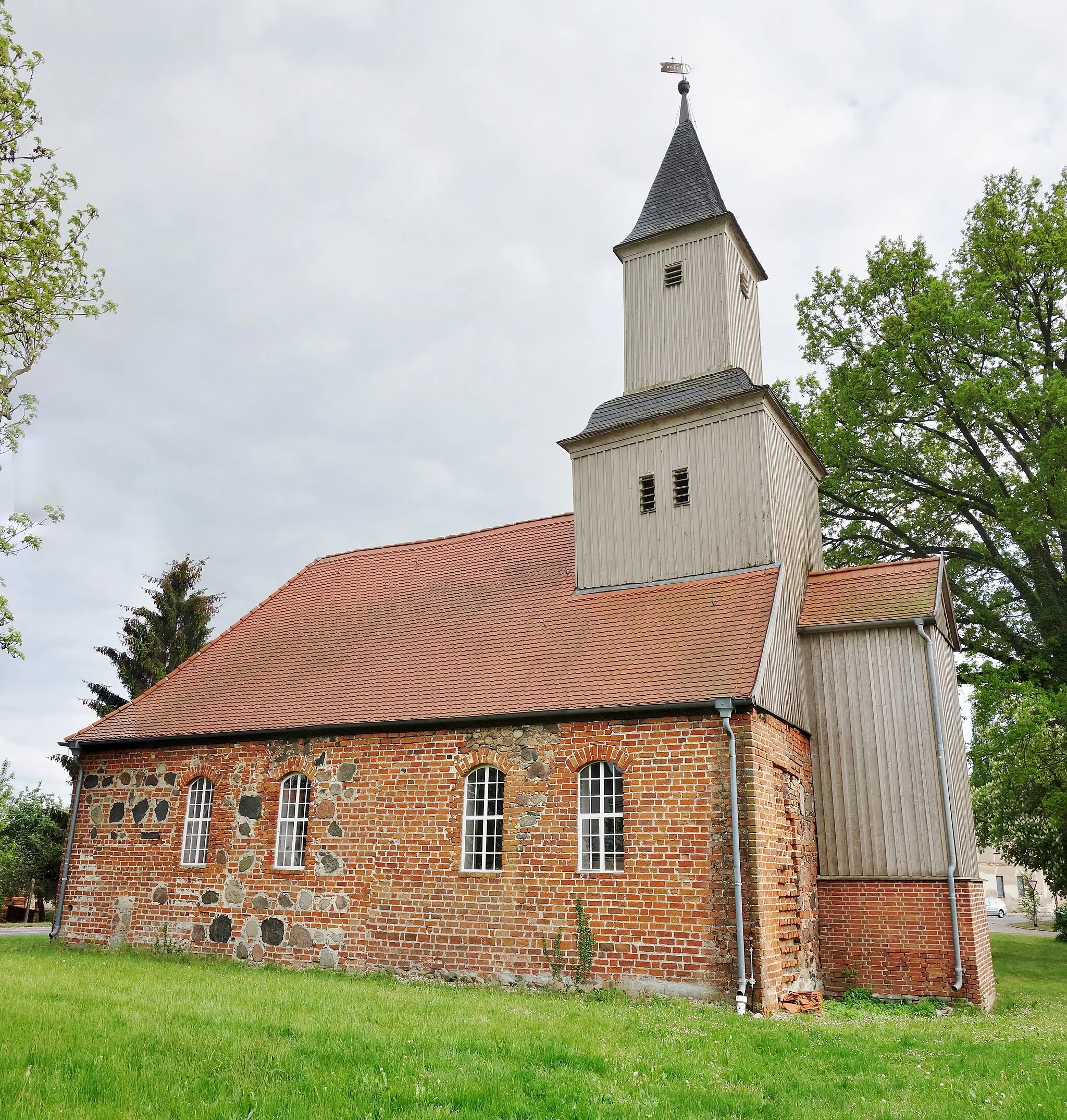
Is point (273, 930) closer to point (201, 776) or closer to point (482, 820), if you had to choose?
point (201, 776)

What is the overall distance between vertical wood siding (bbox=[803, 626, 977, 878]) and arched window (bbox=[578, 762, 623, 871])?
364 cm

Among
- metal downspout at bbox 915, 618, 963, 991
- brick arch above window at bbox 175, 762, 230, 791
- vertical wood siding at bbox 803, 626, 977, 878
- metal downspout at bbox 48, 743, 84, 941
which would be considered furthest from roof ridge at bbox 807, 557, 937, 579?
metal downspout at bbox 48, 743, 84, 941

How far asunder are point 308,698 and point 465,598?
3.35 metres

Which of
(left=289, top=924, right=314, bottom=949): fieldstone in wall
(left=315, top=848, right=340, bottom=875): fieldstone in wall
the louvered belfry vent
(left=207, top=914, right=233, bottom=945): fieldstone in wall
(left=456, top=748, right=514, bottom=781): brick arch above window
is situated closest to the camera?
(left=456, top=748, right=514, bottom=781): brick arch above window

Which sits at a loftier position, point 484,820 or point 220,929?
point 484,820

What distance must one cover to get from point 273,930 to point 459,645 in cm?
519

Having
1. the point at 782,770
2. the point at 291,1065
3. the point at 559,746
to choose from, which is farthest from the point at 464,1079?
the point at 782,770

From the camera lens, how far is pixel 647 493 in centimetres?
1575

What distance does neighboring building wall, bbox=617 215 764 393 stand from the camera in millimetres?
16328

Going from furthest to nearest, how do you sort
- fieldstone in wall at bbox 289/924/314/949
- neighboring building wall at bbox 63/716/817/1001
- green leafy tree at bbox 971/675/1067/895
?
1. green leafy tree at bbox 971/675/1067/895
2. fieldstone in wall at bbox 289/924/314/949
3. neighboring building wall at bbox 63/716/817/1001

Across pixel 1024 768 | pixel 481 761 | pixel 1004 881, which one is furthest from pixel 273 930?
pixel 1004 881

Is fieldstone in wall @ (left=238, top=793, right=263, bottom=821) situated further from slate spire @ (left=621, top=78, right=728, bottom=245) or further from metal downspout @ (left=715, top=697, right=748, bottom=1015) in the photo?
slate spire @ (left=621, top=78, right=728, bottom=245)

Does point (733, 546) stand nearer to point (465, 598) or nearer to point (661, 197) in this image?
point (465, 598)

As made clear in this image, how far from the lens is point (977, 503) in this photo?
21.0m
